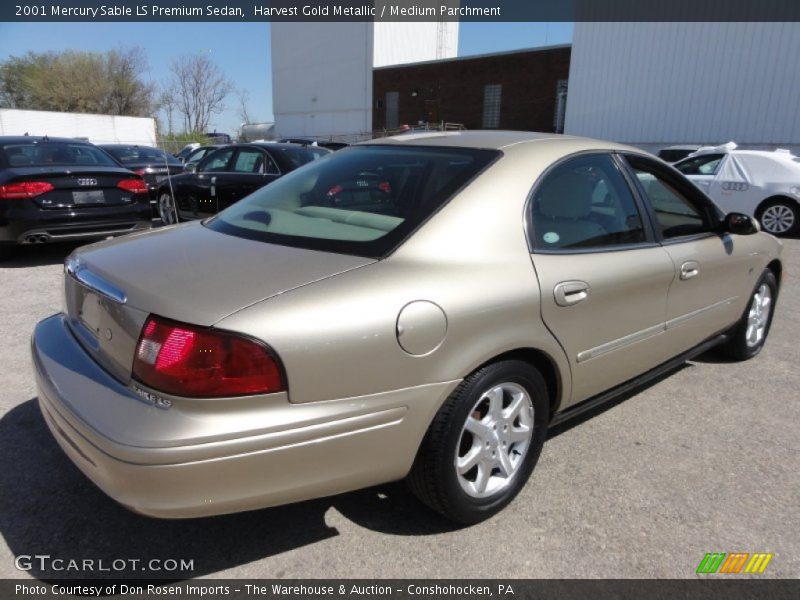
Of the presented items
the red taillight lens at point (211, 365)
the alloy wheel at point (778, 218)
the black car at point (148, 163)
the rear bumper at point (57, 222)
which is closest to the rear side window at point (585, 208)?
the red taillight lens at point (211, 365)

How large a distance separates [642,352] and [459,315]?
4.74 feet

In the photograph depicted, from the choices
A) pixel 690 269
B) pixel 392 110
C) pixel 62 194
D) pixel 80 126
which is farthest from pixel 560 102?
pixel 80 126

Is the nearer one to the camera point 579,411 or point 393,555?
point 393,555

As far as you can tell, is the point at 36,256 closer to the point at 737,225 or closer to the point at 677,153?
the point at 737,225

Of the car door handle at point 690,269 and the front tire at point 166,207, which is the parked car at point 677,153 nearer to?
the front tire at point 166,207

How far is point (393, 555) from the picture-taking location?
223 centimetres

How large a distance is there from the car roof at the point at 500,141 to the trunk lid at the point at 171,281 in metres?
1.04

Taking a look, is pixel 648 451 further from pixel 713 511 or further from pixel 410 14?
pixel 410 14

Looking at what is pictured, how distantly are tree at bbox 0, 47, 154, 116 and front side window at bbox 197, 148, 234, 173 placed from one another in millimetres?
51218

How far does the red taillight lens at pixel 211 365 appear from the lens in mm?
1747

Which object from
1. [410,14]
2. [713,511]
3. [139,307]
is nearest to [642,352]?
[713,511]

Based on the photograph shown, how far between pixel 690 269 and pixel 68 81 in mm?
59492

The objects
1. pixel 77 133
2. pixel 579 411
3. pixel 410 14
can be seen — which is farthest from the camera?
pixel 410 14

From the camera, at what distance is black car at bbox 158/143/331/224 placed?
7742 mm
